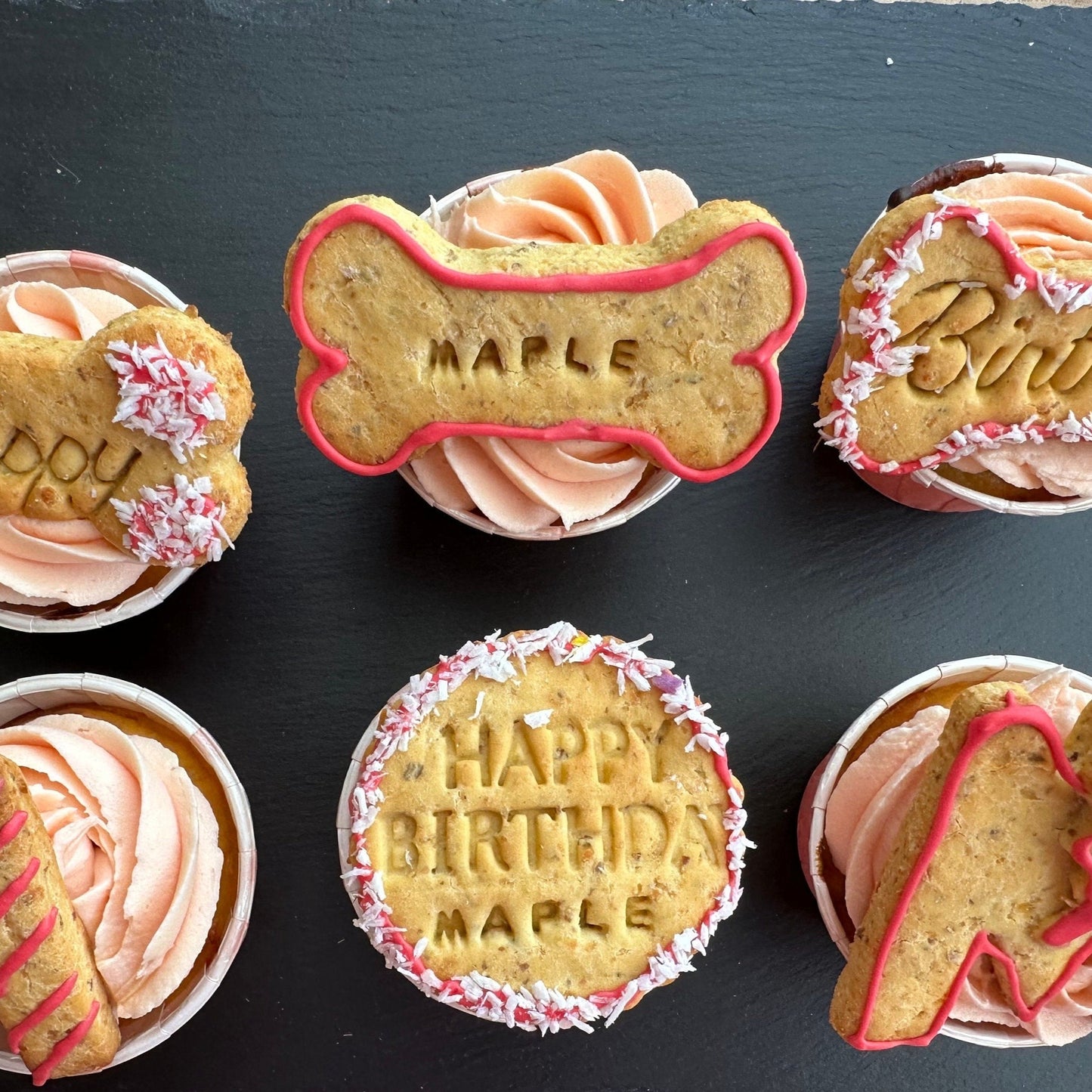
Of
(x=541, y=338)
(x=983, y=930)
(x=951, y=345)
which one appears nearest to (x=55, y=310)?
(x=541, y=338)

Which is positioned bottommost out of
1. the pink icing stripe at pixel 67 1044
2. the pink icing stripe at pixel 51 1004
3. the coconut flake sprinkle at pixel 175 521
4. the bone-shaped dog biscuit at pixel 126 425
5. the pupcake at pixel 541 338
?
the pink icing stripe at pixel 67 1044

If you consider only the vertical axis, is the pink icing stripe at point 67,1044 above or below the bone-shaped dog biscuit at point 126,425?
below

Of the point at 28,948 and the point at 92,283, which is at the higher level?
the point at 92,283

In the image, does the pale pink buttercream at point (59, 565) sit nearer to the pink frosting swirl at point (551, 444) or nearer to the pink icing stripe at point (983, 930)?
the pink frosting swirl at point (551, 444)

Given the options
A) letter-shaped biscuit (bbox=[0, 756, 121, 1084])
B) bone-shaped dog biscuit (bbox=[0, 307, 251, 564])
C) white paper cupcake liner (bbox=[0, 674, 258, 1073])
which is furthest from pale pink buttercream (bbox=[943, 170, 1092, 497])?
letter-shaped biscuit (bbox=[0, 756, 121, 1084])

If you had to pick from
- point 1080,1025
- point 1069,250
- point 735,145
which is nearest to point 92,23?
point 735,145

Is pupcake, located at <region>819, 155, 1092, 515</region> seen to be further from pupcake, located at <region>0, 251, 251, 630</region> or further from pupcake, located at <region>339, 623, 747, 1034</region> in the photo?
pupcake, located at <region>0, 251, 251, 630</region>

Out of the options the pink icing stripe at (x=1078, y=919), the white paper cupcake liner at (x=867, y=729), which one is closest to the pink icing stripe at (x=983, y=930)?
the pink icing stripe at (x=1078, y=919)

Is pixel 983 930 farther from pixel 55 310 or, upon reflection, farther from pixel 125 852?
pixel 55 310
